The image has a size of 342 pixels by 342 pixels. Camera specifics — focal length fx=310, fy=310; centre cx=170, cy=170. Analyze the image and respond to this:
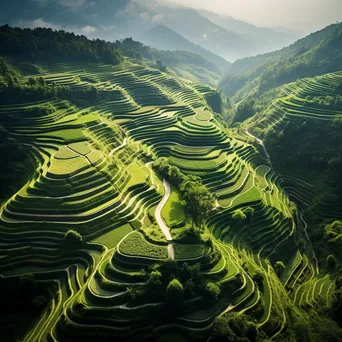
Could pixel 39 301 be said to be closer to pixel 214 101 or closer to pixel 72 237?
pixel 72 237

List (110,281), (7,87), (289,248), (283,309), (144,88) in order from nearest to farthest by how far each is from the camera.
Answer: (110,281) → (283,309) → (289,248) → (7,87) → (144,88)

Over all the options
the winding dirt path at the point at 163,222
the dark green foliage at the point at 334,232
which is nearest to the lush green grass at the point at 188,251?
the winding dirt path at the point at 163,222

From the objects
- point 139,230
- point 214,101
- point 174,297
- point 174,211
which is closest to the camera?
point 174,297

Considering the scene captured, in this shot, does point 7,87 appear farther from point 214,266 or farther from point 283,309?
point 283,309

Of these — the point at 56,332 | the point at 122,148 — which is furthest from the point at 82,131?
the point at 56,332

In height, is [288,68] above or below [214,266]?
above

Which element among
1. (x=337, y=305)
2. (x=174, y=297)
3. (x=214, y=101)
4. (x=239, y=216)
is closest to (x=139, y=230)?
(x=174, y=297)
